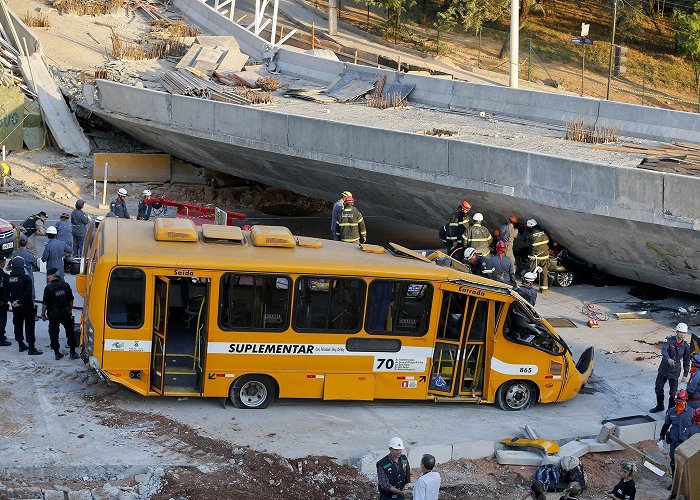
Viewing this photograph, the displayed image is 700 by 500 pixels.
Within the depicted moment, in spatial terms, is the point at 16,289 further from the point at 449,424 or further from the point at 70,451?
the point at 449,424

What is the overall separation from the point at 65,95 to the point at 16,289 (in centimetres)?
1634

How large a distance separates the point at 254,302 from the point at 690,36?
116 feet

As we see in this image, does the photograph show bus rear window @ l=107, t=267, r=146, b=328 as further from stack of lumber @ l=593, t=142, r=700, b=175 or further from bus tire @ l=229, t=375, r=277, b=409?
stack of lumber @ l=593, t=142, r=700, b=175

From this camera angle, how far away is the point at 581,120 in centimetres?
2483

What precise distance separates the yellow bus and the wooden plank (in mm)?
13722

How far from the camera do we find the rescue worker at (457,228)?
20547 mm

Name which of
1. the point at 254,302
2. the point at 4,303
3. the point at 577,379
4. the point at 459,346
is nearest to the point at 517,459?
the point at 459,346

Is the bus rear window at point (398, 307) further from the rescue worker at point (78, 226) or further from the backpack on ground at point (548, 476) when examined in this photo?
the rescue worker at point (78, 226)

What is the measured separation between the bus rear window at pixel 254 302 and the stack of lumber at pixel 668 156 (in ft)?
28.0

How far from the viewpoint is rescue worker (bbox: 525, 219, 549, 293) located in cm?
2116

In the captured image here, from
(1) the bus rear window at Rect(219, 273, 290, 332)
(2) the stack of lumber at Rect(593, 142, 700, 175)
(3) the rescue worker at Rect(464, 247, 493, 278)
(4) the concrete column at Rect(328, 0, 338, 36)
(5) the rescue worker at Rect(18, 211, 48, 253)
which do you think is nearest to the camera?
(1) the bus rear window at Rect(219, 273, 290, 332)

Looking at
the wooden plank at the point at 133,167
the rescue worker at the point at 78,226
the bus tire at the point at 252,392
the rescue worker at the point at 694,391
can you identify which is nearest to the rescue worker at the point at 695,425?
the rescue worker at the point at 694,391

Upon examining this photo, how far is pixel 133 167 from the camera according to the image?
29.8 meters

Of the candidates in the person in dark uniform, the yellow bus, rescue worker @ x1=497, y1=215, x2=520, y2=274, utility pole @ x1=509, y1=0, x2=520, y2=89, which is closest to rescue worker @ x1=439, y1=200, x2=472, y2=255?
rescue worker @ x1=497, y1=215, x2=520, y2=274
